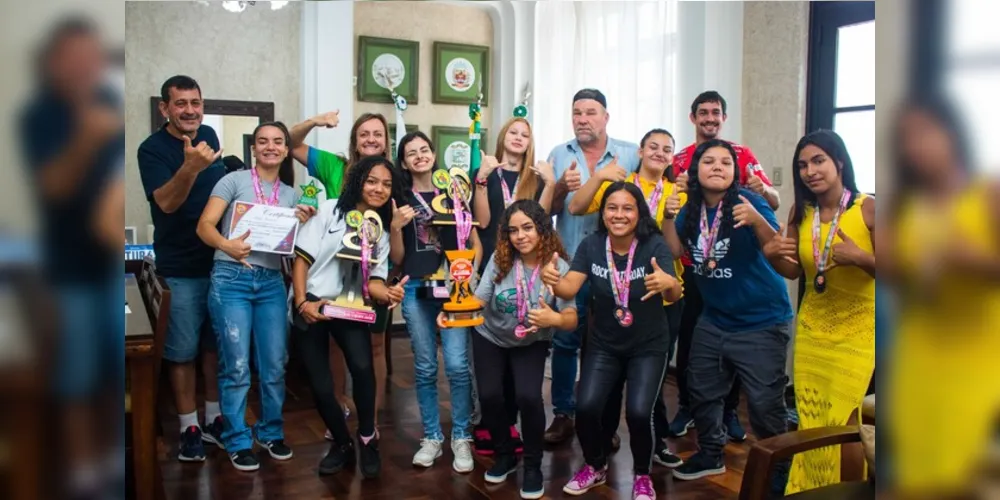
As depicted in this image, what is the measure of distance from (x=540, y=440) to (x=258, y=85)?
12.0ft

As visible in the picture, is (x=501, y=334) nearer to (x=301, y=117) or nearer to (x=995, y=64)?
(x=995, y=64)

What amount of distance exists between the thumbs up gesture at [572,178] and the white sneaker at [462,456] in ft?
3.46

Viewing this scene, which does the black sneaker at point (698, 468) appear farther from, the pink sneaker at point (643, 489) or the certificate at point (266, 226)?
the certificate at point (266, 226)

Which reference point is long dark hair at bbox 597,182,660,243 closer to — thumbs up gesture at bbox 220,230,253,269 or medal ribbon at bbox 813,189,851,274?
medal ribbon at bbox 813,189,851,274

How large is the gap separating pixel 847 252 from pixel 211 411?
8.24ft

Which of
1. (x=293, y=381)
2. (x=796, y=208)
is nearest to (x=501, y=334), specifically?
(x=796, y=208)

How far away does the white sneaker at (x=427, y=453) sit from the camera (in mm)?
2988

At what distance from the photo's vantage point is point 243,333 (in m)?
2.84

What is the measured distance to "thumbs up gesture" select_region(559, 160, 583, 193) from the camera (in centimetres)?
301

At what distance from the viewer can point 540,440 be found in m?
Result: 2.76

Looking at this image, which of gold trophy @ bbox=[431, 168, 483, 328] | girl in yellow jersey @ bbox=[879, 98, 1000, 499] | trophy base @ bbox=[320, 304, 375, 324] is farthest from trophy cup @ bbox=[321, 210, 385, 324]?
girl in yellow jersey @ bbox=[879, 98, 1000, 499]

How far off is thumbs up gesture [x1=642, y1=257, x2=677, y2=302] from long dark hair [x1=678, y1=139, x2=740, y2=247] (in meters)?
0.18

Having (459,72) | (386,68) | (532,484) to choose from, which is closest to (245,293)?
(532,484)

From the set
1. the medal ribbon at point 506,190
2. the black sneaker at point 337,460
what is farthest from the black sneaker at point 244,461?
the medal ribbon at point 506,190
